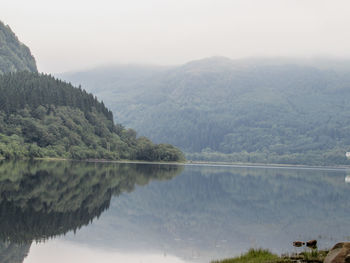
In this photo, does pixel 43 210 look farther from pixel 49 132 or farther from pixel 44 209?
pixel 49 132

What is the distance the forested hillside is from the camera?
158125mm

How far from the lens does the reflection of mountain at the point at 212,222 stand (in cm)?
3069

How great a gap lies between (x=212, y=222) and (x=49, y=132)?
13876 cm

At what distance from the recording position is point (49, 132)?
172m

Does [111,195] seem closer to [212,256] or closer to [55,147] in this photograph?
[212,256]

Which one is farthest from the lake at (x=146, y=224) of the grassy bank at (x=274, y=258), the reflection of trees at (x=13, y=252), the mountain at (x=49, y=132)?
the mountain at (x=49, y=132)

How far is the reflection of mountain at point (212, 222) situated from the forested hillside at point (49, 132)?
94789 millimetres

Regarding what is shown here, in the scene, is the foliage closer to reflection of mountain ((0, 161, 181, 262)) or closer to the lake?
the lake

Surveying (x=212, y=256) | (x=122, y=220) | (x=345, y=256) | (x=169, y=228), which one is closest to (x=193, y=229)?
(x=169, y=228)

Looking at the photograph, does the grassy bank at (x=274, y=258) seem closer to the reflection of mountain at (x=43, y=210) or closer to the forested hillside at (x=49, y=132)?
the reflection of mountain at (x=43, y=210)

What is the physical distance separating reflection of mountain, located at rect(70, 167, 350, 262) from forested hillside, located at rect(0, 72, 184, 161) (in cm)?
9479

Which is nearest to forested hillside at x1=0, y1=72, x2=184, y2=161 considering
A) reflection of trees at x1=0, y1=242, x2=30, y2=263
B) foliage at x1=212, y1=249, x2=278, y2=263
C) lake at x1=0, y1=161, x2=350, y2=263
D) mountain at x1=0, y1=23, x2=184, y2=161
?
mountain at x1=0, y1=23, x2=184, y2=161

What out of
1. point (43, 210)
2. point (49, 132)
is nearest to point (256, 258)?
point (43, 210)

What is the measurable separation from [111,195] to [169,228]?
19.0 meters
